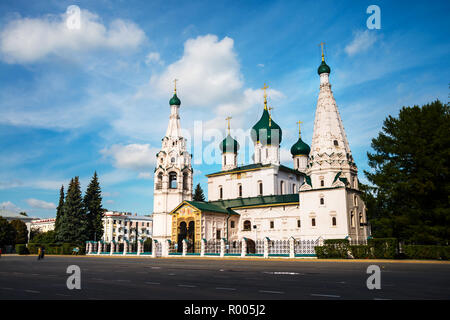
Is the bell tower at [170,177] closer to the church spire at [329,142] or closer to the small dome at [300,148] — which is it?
the small dome at [300,148]

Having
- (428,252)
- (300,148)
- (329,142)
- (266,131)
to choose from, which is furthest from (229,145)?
(428,252)

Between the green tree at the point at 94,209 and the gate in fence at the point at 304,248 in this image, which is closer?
the gate in fence at the point at 304,248

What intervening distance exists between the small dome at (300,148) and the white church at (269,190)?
14cm

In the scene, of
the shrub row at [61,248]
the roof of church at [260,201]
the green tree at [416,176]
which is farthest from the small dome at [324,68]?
the shrub row at [61,248]

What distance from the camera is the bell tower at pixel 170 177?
46.6m

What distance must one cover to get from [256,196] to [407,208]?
19.0 m

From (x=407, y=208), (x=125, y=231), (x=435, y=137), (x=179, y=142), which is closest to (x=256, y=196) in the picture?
(x=179, y=142)

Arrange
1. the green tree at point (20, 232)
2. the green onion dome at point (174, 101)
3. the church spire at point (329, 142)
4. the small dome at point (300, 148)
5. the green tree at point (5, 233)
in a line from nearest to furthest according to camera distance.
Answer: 1. the church spire at point (329, 142)
2. the green onion dome at point (174, 101)
3. the small dome at point (300, 148)
4. the green tree at point (5, 233)
5. the green tree at point (20, 232)

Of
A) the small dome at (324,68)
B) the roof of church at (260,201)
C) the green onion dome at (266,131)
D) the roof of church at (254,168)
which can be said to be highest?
the small dome at (324,68)

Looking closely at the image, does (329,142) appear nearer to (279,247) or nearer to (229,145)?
(279,247)

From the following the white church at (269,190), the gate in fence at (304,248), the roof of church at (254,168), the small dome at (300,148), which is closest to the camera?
the gate in fence at (304,248)
